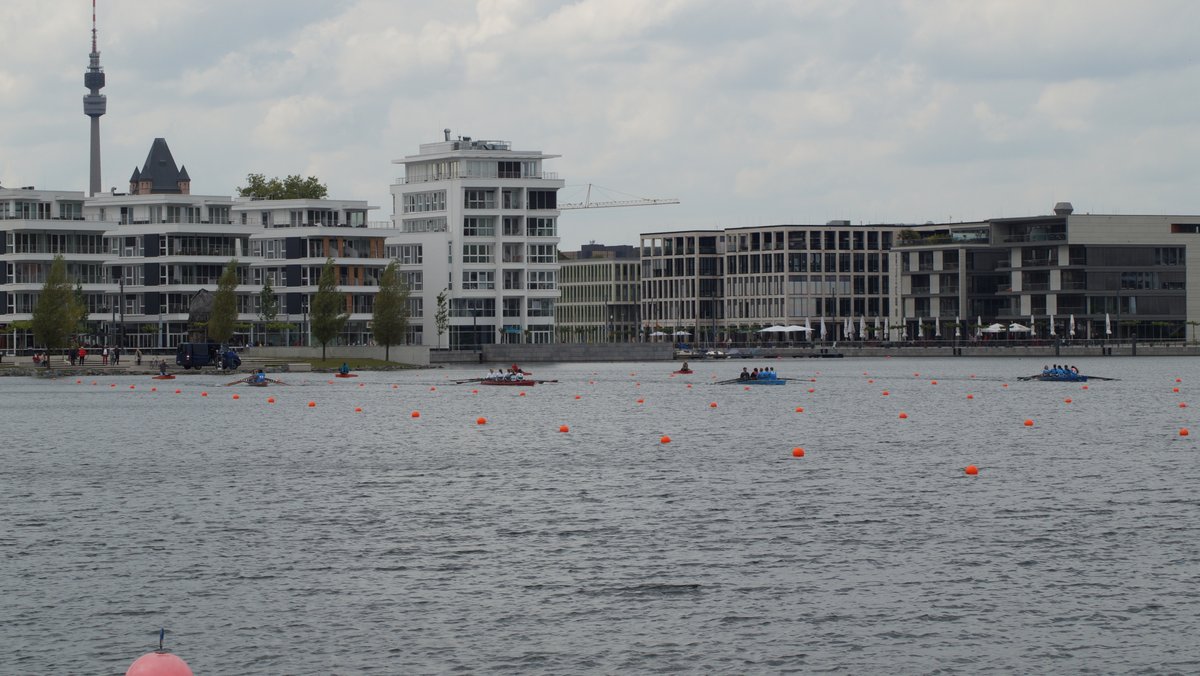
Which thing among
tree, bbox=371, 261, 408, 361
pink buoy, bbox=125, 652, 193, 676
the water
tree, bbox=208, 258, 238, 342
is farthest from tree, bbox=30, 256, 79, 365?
pink buoy, bbox=125, 652, 193, 676

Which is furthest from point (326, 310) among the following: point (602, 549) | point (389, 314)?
point (602, 549)

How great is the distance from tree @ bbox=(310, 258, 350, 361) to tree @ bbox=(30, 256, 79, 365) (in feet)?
84.2

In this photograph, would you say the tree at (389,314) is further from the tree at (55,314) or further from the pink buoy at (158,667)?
the pink buoy at (158,667)

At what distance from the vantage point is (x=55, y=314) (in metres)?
161

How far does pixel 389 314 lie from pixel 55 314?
38.3 metres

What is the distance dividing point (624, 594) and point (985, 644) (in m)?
8.29

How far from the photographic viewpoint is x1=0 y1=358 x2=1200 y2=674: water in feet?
103

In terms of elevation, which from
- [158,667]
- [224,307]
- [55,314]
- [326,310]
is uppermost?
[224,307]

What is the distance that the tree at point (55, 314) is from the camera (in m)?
160

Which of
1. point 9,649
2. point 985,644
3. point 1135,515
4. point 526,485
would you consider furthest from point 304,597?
point 1135,515

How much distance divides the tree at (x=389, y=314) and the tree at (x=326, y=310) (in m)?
4.20

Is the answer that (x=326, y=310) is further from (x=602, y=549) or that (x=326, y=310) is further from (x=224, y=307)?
(x=602, y=549)

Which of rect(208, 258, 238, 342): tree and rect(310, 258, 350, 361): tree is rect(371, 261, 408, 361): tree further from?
rect(208, 258, 238, 342): tree

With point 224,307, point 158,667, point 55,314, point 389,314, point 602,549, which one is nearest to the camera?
point 158,667
